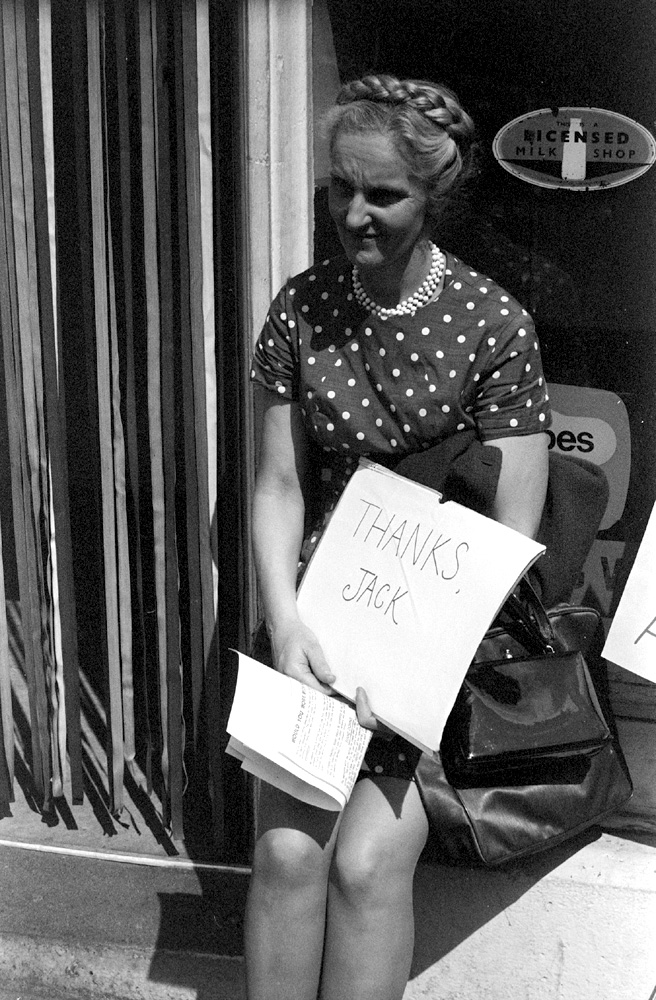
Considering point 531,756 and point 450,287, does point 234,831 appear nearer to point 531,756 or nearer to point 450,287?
point 531,756

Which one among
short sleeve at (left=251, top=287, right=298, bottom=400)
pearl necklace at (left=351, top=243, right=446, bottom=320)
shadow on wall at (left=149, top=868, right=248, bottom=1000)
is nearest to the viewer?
pearl necklace at (left=351, top=243, right=446, bottom=320)

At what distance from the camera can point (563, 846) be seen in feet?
7.49

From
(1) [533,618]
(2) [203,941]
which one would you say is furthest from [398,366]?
(2) [203,941]

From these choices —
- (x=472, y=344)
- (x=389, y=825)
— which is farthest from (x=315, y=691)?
(x=472, y=344)

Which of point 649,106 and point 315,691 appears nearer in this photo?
point 315,691

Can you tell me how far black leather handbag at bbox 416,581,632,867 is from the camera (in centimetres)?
186

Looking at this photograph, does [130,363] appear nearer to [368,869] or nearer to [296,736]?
[296,736]

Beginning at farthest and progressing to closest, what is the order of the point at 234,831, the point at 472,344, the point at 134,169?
the point at 234,831, the point at 134,169, the point at 472,344

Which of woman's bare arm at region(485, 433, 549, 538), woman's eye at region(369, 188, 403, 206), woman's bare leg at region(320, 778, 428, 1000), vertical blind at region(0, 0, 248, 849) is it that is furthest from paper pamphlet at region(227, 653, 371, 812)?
woman's eye at region(369, 188, 403, 206)

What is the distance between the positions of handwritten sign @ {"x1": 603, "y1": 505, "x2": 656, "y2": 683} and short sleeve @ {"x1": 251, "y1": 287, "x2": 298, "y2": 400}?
73 cm

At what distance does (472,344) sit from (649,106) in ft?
2.25

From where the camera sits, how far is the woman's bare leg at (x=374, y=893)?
189cm

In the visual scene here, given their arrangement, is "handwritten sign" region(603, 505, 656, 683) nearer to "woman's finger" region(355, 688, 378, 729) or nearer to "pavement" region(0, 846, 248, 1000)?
"woman's finger" region(355, 688, 378, 729)

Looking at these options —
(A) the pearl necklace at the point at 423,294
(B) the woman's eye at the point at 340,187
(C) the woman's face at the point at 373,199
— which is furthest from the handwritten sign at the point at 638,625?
(B) the woman's eye at the point at 340,187
